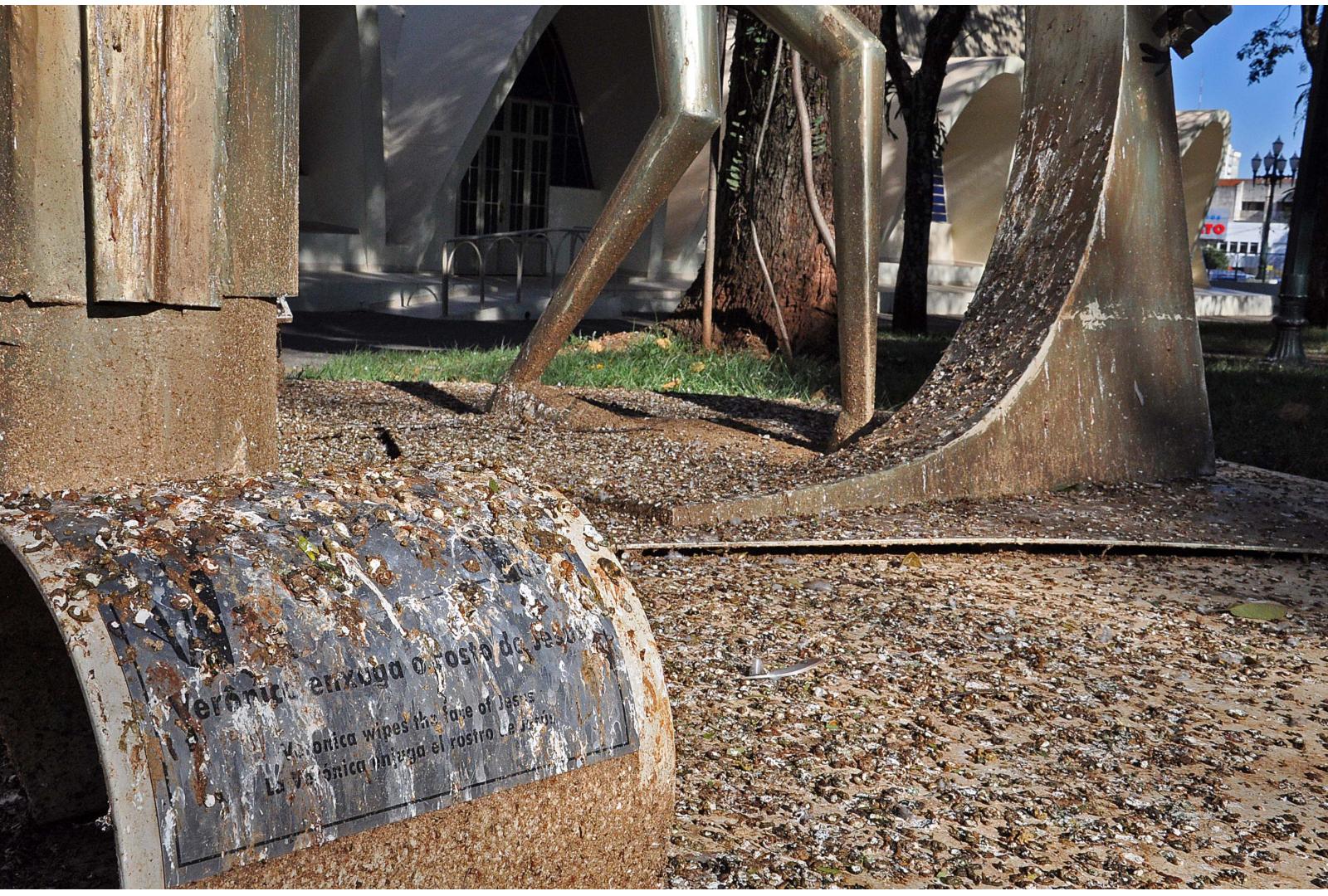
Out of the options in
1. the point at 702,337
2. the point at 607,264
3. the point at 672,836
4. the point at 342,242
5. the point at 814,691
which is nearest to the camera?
the point at 672,836

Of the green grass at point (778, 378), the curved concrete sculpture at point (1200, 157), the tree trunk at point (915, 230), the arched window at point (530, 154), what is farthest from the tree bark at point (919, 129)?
the curved concrete sculpture at point (1200, 157)

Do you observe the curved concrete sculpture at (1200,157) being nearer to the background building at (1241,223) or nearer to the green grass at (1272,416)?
the green grass at (1272,416)

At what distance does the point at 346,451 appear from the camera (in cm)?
429

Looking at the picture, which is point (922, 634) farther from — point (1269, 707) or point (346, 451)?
point (346, 451)

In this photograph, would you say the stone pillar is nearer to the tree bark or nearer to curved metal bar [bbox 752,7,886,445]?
curved metal bar [bbox 752,7,886,445]

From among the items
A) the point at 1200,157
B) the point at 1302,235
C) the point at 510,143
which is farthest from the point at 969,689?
the point at 1200,157

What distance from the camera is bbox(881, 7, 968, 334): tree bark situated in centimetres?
1074

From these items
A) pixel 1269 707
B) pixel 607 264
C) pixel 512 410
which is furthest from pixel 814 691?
pixel 512 410

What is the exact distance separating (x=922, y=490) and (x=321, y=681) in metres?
2.81

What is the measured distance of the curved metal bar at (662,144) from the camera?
12.0 feet

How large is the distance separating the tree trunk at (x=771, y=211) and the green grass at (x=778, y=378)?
0.33 meters

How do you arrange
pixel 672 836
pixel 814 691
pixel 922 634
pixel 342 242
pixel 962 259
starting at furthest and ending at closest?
1. pixel 962 259
2. pixel 342 242
3. pixel 922 634
4. pixel 814 691
5. pixel 672 836

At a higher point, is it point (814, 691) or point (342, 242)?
point (342, 242)

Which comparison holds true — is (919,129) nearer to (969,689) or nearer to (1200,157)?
(969,689)
